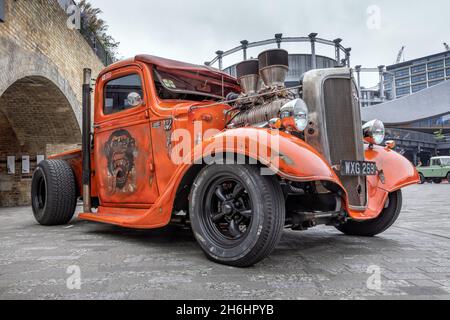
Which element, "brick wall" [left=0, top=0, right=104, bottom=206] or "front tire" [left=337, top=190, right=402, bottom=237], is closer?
"front tire" [left=337, top=190, right=402, bottom=237]

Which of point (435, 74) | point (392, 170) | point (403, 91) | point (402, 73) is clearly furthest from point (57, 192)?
point (403, 91)

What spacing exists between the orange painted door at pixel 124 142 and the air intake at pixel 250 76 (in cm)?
104

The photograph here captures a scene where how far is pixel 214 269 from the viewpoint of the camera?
2.52 metres

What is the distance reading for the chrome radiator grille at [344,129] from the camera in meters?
3.15

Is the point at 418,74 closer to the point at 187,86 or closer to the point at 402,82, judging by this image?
the point at 402,82

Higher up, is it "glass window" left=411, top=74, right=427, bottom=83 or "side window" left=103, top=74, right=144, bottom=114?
"glass window" left=411, top=74, right=427, bottom=83

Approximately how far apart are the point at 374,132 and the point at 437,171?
2316 cm

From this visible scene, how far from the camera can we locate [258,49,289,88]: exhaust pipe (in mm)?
3322

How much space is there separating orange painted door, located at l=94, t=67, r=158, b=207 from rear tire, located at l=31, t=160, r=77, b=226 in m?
0.56

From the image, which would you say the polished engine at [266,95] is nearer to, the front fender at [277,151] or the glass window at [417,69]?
the front fender at [277,151]

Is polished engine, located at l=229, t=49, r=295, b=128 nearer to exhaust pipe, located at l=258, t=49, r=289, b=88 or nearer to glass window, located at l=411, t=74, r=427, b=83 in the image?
exhaust pipe, located at l=258, t=49, r=289, b=88

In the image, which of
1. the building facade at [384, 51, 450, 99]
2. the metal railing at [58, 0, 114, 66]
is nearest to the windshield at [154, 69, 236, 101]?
the metal railing at [58, 0, 114, 66]

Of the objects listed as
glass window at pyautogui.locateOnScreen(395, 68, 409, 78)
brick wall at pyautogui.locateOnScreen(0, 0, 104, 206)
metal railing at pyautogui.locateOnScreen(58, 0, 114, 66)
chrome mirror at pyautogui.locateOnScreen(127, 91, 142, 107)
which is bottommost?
chrome mirror at pyautogui.locateOnScreen(127, 91, 142, 107)
